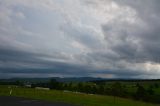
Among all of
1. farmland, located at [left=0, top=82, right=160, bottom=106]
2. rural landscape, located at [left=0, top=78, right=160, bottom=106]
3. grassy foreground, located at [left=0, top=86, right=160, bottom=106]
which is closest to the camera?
grassy foreground, located at [left=0, top=86, right=160, bottom=106]

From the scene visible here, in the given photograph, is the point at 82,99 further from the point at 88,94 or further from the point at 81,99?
the point at 88,94

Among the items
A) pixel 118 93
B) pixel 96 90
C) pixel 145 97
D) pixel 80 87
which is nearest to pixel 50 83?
pixel 80 87

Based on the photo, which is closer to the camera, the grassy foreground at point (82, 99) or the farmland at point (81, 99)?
the grassy foreground at point (82, 99)

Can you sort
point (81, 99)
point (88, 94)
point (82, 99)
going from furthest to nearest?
point (88, 94), point (82, 99), point (81, 99)

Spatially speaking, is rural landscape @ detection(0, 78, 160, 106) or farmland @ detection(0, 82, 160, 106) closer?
farmland @ detection(0, 82, 160, 106)

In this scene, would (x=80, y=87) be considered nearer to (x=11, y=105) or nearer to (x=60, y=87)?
(x=60, y=87)

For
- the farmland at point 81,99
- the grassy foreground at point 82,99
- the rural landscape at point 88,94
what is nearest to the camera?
the grassy foreground at point 82,99

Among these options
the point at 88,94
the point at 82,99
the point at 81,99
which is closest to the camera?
the point at 81,99

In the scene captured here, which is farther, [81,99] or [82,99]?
[82,99]

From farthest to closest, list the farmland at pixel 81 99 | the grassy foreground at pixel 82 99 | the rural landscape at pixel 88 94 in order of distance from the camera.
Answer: the rural landscape at pixel 88 94
the farmland at pixel 81 99
the grassy foreground at pixel 82 99

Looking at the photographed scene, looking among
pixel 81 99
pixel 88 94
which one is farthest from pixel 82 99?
pixel 88 94

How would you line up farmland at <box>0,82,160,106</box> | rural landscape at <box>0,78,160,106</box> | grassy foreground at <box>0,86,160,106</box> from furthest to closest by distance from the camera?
rural landscape at <box>0,78,160,106</box> → farmland at <box>0,82,160,106</box> → grassy foreground at <box>0,86,160,106</box>

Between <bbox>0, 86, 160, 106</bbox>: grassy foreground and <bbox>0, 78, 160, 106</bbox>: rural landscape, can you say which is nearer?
<bbox>0, 86, 160, 106</bbox>: grassy foreground

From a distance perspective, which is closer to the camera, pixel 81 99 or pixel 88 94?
pixel 81 99
